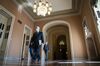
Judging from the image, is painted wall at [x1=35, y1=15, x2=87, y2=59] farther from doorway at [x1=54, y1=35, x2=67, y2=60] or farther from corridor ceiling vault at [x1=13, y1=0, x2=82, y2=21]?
doorway at [x1=54, y1=35, x2=67, y2=60]

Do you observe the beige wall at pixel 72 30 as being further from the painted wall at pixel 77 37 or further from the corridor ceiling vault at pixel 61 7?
the corridor ceiling vault at pixel 61 7

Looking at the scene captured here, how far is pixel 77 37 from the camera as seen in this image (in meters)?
6.70

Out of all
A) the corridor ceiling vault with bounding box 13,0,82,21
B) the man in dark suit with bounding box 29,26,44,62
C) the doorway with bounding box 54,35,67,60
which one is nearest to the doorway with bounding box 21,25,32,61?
the corridor ceiling vault with bounding box 13,0,82,21

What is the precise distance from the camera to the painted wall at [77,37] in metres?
6.20

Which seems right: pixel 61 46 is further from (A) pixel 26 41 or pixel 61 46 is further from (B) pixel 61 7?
(B) pixel 61 7

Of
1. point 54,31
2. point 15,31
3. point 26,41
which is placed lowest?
point 26,41

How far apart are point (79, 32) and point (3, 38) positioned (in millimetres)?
5096

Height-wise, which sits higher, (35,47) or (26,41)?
(26,41)

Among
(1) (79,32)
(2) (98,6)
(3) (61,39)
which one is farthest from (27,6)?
(3) (61,39)

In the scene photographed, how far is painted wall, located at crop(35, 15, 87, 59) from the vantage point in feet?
20.3

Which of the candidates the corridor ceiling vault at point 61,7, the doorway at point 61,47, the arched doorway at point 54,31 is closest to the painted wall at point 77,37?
the corridor ceiling vault at point 61,7

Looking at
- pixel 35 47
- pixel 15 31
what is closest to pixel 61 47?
pixel 15 31

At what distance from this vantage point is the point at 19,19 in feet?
20.2

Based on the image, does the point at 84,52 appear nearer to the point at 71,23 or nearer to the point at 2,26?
the point at 71,23
